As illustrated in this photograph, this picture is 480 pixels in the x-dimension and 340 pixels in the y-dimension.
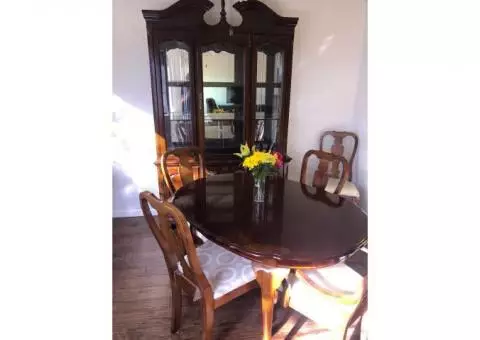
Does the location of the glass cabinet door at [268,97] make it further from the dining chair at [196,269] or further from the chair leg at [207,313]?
the chair leg at [207,313]

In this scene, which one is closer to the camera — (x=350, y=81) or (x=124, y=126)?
(x=124, y=126)

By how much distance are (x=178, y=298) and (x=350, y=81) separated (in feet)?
9.55

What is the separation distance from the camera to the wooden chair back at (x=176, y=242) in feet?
4.62

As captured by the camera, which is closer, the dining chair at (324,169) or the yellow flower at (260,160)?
the yellow flower at (260,160)

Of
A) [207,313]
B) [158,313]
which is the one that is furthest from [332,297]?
[158,313]

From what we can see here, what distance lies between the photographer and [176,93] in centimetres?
311

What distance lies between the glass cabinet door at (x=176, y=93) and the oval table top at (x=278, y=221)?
0.97 m

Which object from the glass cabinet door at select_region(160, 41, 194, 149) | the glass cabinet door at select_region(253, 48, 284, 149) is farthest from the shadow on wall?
the glass cabinet door at select_region(253, 48, 284, 149)

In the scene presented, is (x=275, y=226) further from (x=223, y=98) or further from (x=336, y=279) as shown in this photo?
(x=223, y=98)

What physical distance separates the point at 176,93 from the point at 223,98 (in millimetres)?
452

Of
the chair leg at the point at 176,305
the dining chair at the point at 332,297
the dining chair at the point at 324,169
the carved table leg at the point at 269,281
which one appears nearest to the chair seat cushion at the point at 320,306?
the dining chair at the point at 332,297

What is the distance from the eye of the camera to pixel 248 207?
1.91 metres
